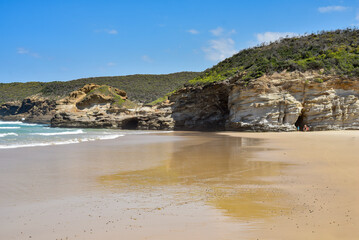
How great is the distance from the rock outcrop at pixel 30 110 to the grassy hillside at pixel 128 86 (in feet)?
16.0

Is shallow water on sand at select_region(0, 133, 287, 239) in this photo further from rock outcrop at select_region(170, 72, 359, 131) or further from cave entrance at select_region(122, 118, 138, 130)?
cave entrance at select_region(122, 118, 138, 130)

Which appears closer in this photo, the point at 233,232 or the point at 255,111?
the point at 233,232

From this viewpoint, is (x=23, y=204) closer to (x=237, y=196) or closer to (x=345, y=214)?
(x=237, y=196)

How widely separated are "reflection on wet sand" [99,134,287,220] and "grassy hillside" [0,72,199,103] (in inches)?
2500

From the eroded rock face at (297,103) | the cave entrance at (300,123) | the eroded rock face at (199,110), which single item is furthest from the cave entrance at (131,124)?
the cave entrance at (300,123)

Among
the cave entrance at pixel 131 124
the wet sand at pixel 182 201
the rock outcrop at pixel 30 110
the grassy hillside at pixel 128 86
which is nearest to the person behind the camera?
the wet sand at pixel 182 201

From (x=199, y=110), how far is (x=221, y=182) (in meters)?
29.1

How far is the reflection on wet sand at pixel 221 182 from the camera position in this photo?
15.4ft

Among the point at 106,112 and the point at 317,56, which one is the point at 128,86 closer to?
the point at 106,112

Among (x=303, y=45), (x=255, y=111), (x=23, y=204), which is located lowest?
(x=23, y=204)

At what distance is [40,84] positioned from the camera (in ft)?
327

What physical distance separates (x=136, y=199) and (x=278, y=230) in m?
2.62

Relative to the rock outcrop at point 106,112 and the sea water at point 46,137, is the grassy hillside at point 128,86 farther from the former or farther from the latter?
the sea water at point 46,137

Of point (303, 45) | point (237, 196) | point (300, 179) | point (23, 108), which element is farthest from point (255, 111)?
point (23, 108)
